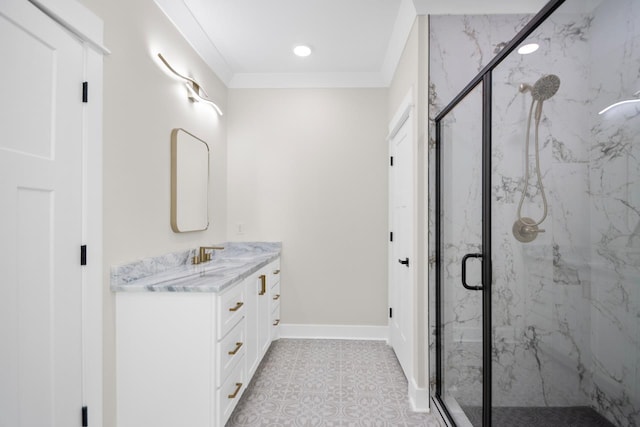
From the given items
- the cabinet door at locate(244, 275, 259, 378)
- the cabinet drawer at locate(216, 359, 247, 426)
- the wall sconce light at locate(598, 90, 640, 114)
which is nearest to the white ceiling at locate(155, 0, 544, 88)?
the wall sconce light at locate(598, 90, 640, 114)

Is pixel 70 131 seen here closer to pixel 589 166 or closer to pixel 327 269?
pixel 589 166

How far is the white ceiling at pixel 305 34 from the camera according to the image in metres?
2.23

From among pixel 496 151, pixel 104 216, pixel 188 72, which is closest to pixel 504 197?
pixel 496 151

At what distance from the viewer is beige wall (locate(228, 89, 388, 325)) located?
3.36 meters

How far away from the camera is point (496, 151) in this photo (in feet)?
5.18

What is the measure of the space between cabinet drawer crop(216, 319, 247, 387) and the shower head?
188 centimetres

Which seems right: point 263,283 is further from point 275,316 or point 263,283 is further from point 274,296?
point 275,316

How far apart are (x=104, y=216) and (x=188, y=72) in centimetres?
141

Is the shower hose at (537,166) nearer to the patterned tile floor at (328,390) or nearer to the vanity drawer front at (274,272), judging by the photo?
the patterned tile floor at (328,390)

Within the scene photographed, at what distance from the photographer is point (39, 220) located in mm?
1279

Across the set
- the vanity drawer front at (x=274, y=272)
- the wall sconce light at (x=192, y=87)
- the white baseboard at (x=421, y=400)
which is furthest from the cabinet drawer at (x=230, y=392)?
the wall sconce light at (x=192, y=87)

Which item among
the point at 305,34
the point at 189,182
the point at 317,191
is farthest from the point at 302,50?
the point at 189,182

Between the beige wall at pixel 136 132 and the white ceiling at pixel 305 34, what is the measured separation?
0.92 feet

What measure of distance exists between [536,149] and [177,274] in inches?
77.2
